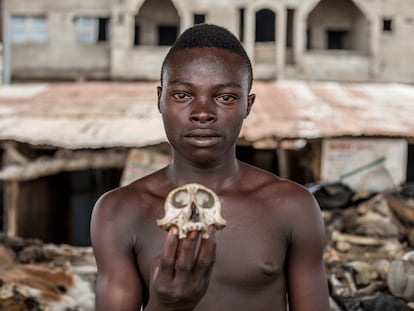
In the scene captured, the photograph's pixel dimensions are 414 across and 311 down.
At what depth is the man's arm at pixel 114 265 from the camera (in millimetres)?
1634

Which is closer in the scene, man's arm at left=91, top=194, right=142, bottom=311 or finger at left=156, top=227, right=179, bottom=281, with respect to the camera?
finger at left=156, top=227, right=179, bottom=281

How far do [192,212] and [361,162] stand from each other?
22.1 feet

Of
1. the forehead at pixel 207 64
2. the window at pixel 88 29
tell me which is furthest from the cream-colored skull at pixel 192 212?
the window at pixel 88 29

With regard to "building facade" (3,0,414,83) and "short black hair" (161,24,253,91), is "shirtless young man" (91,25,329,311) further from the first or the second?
"building facade" (3,0,414,83)

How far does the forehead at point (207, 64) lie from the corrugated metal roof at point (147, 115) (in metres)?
4.75

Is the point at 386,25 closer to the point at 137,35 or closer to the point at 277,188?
the point at 137,35

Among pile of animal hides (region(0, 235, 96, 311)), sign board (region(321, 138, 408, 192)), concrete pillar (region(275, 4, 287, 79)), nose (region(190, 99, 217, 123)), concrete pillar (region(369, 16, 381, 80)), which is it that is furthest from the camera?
concrete pillar (region(369, 16, 381, 80))

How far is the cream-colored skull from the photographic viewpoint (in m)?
1.21

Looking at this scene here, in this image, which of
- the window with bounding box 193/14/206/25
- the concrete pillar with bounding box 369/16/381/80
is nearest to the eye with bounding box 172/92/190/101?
the window with bounding box 193/14/206/25

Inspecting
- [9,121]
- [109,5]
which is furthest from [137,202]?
[109,5]

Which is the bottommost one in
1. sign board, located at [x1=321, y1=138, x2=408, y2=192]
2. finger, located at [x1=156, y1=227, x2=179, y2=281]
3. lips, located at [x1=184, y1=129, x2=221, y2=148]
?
sign board, located at [x1=321, y1=138, x2=408, y2=192]

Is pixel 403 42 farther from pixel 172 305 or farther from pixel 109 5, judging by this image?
pixel 172 305

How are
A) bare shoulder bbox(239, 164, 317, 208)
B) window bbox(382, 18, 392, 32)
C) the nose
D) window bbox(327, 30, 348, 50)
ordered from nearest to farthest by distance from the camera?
the nose → bare shoulder bbox(239, 164, 317, 208) → window bbox(382, 18, 392, 32) → window bbox(327, 30, 348, 50)

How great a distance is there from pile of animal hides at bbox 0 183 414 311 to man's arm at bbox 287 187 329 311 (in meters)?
2.75
